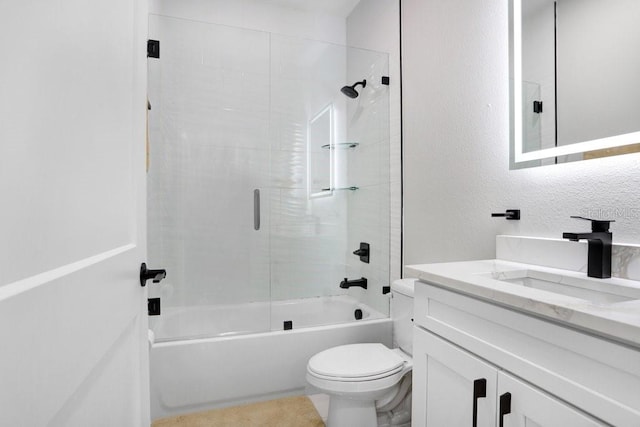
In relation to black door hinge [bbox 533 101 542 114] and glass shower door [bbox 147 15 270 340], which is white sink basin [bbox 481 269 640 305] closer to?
black door hinge [bbox 533 101 542 114]

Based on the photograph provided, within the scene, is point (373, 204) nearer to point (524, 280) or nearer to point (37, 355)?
point (524, 280)

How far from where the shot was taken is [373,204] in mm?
2381

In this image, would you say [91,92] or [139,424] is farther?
[139,424]

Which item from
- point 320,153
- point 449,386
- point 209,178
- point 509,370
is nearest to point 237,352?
point 209,178

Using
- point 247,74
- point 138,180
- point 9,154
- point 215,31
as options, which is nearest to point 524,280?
point 138,180

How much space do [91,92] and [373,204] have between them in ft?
6.52

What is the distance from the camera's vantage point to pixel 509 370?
2.70 feet

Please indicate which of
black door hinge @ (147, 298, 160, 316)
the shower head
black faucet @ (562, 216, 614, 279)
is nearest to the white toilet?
black door hinge @ (147, 298, 160, 316)

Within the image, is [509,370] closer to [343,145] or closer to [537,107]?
[537,107]

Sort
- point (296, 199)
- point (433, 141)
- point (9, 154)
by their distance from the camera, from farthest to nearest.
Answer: point (296, 199) → point (433, 141) → point (9, 154)

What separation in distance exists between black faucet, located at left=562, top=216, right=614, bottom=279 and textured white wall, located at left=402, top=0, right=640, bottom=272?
0.11 meters

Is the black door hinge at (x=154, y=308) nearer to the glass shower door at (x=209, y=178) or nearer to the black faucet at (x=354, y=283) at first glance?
the glass shower door at (x=209, y=178)

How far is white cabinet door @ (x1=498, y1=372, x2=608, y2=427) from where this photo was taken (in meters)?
0.69

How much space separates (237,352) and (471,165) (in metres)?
1.57
